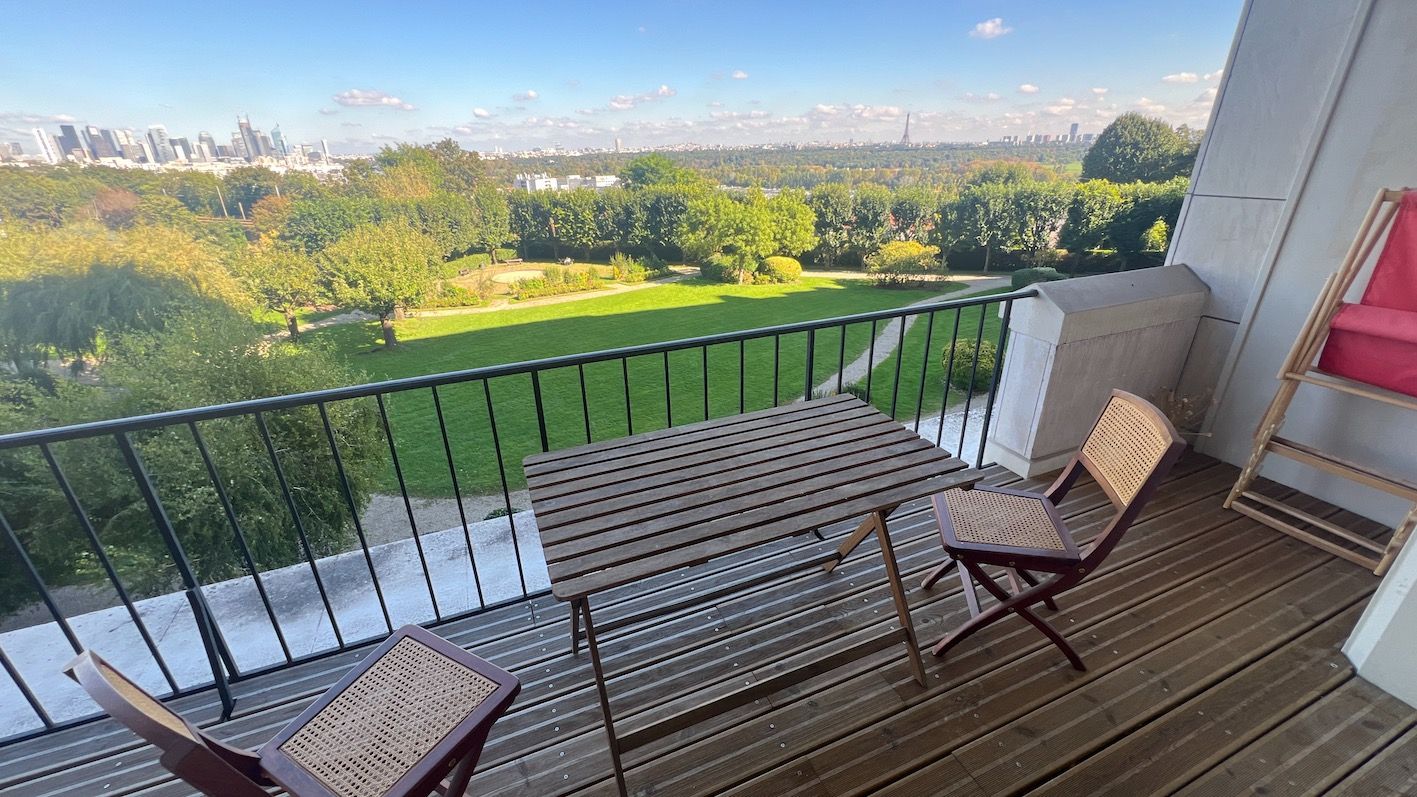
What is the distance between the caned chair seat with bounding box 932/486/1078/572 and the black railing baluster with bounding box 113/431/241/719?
2265mm

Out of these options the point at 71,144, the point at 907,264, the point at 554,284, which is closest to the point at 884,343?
the point at 907,264

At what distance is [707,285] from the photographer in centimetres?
3025

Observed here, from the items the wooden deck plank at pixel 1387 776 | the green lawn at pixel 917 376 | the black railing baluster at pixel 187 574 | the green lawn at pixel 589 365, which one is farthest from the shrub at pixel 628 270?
the wooden deck plank at pixel 1387 776

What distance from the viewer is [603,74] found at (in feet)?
121

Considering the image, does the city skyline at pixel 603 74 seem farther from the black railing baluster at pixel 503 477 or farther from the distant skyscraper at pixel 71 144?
the black railing baluster at pixel 503 477

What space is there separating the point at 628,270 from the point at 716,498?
31553 millimetres

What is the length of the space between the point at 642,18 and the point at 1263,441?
132 ft

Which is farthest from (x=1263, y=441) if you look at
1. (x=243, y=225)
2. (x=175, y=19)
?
(x=175, y=19)

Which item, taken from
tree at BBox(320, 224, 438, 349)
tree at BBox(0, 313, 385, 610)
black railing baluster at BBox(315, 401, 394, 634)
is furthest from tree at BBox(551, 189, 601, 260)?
black railing baluster at BBox(315, 401, 394, 634)

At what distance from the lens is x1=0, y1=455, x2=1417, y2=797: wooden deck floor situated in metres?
1.55

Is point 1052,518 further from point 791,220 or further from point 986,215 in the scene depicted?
point 791,220

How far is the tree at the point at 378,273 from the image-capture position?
74.5ft

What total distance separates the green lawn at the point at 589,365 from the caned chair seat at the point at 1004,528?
23.1 ft

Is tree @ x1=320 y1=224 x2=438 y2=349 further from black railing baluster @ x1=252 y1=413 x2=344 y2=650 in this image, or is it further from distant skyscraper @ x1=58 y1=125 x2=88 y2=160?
black railing baluster @ x1=252 y1=413 x2=344 y2=650
